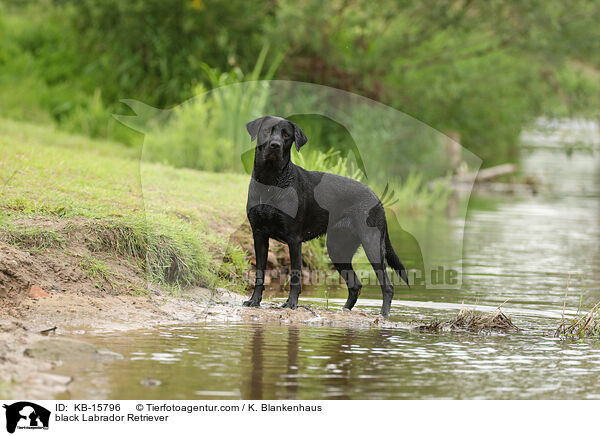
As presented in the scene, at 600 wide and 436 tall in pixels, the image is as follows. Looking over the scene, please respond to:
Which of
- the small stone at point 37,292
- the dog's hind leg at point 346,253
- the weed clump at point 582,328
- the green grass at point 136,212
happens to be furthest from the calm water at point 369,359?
the green grass at point 136,212

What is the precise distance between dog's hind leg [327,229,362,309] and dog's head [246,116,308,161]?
1.14m

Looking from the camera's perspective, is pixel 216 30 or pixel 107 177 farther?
pixel 216 30

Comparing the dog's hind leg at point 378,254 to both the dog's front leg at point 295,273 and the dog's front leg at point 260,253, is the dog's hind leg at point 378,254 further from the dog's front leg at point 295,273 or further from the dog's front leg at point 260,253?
the dog's front leg at point 260,253

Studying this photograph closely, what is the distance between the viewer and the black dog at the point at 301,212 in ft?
25.7

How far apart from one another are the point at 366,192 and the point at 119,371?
3.36m

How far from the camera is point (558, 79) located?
85.0 feet

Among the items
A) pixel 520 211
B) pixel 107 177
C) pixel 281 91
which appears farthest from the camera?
pixel 520 211

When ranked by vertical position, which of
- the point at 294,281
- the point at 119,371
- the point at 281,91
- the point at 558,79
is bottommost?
the point at 119,371

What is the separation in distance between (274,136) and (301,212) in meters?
0.84

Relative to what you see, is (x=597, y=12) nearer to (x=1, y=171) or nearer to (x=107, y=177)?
(x=107, y=177)

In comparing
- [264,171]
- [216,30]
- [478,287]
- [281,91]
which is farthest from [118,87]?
[264,171]

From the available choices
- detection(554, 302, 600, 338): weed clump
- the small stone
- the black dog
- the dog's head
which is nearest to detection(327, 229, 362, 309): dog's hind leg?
the black dog
